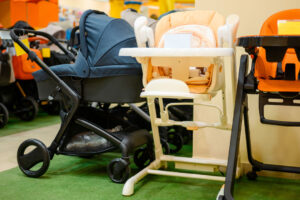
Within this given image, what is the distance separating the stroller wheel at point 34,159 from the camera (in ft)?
6.86

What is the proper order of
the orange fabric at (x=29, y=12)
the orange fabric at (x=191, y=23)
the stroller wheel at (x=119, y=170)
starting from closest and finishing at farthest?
the orange fabric at (x=191, y=23) < the stroller wheel at (x=119, y=170) < the orange fabric at (x=29, y=12)

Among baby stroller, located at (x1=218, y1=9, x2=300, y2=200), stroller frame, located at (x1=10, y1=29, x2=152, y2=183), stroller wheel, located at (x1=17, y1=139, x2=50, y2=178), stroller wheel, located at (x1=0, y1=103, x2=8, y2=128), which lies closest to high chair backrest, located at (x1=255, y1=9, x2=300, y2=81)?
baby stroller, located at (x1=218, y1=9, x2=300, y2=200)

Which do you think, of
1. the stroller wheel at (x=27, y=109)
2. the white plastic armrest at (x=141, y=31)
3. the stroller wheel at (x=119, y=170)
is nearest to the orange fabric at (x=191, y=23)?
the white plastic armrest at (x=141, y=31)

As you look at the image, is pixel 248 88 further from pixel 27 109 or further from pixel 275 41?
pixel 27 109

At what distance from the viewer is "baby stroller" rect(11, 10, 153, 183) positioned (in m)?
2.02

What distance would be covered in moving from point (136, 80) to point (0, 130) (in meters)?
2.16

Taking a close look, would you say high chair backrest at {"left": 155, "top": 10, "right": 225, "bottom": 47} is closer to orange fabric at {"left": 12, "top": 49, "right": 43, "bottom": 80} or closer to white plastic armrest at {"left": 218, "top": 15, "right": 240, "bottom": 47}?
white plastic armrest at {"left": 218, "top": 15, "right": 240, "bottom": 47}

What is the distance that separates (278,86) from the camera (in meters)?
1.56

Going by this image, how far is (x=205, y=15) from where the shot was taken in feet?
5.95

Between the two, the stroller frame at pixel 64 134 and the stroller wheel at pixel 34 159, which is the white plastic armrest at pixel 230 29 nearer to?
the stroller frame at pixel 64 134

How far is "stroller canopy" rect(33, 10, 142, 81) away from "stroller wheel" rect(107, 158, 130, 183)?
1.58ft

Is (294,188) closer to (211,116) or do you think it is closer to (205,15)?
(211,116)

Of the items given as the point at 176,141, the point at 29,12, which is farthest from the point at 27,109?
the point at 29,12

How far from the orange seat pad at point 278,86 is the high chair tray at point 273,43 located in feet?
0.50
